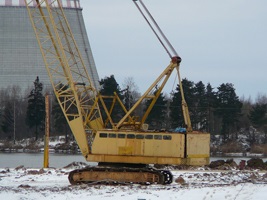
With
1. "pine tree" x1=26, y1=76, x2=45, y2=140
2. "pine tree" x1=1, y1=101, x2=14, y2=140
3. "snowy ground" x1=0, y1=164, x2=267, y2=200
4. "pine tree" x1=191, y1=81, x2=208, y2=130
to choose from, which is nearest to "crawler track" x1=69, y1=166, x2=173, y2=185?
"snowy ground" x1=0, y1=164, x2=267, y2=200

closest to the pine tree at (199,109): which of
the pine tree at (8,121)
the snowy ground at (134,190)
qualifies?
the pine tree at (8,121)

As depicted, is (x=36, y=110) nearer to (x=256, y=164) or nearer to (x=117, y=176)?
(x=256, y=164)

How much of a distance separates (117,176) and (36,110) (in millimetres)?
42155

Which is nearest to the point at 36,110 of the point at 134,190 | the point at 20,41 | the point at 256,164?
the point at 20,41

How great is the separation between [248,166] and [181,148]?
12314 mm

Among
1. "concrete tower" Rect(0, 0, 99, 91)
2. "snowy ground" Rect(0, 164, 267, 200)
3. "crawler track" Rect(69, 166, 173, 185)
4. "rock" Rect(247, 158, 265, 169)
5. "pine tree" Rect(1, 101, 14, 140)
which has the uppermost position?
"concrete tower" Rect(0, 0, 99, 91)

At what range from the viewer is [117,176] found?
28797mm

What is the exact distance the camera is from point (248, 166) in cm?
4009

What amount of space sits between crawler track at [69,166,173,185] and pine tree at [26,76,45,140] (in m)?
40.1

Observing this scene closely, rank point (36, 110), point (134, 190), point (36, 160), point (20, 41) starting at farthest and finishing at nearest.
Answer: point (36, 110) < point (20, 41) < point (36, 160) < point (134, 190)

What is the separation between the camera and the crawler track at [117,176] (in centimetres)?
2858

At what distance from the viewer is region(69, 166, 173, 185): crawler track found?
28.6 meters

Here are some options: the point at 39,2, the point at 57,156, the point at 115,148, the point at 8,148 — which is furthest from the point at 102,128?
the point at 8,148

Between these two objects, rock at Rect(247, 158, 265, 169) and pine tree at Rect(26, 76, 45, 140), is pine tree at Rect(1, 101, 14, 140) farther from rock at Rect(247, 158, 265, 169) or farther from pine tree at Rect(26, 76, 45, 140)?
rock at Rect(247, 158, 265, 169)
